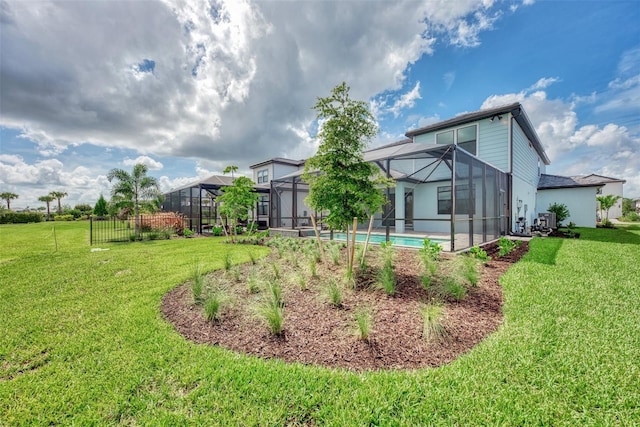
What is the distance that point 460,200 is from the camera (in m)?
9.07

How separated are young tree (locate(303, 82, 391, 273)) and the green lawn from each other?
2.66 m

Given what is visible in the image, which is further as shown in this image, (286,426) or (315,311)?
(315,311)

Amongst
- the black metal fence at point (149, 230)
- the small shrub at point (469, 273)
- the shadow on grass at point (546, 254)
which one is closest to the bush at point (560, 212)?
the shadow on grass at point (546, 254)

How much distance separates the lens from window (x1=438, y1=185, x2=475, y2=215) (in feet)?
25.3

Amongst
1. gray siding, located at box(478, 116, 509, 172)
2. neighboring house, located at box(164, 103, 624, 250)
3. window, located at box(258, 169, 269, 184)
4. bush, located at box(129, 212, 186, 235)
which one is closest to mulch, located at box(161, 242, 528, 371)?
neighboring house, located at box(164, 103, 624, 250)

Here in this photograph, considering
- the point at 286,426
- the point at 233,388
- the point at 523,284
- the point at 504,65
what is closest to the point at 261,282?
the point at 233,388

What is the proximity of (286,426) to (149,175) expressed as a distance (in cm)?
1756

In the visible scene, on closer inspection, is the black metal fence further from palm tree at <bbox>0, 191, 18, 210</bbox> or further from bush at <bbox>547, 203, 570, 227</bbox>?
palm tree at <bbox>0, 191, 18, 210</bbox>

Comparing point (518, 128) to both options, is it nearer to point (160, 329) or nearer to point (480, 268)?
point (480, 268)

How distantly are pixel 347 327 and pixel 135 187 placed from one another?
16.7m

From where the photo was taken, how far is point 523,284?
15.3 ft

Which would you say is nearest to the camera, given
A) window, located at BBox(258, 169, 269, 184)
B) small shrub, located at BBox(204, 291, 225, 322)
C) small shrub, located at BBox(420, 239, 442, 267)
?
small shrub, located at BBox(204, 291, 225, 322)

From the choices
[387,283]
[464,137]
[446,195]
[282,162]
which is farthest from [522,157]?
[282,162]

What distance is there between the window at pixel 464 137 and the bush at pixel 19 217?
4092 centimetres
